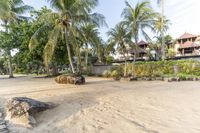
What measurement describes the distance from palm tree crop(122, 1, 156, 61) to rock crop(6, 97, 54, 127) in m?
17.4

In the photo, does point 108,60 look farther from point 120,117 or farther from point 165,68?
point 120,117

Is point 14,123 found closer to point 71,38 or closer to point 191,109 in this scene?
point 191,109

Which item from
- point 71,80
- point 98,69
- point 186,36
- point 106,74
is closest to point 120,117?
point 71,80

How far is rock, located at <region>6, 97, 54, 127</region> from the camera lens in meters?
5.90

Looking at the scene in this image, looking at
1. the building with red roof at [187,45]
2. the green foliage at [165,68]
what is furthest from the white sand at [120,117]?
the building with red roof at [187,45]

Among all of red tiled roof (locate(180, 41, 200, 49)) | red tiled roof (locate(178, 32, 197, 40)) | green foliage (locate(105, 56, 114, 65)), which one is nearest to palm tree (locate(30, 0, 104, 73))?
green foliage (locate(105, 56, 114, 65))

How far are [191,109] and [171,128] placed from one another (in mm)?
2377

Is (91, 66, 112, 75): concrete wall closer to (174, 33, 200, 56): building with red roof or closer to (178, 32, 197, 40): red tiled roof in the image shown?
(174, 33, 200, 56): building with red roof

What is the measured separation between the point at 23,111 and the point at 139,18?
1906cm

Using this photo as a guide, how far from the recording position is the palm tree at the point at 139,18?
22.8 metres

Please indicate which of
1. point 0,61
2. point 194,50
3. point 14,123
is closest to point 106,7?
point 14,123

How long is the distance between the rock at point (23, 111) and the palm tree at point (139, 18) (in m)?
17.4

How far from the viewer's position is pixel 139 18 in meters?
23.1

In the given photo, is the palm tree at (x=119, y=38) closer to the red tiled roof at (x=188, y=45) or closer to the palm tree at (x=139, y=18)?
the palm tree at (x=139, y=18)
